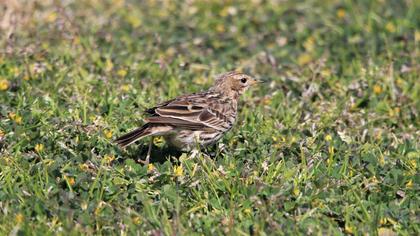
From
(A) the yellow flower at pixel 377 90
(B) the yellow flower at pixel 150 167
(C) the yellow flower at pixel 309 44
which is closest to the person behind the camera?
(B) the yellow flower at pixel 150 167

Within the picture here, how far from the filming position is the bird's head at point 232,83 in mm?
9758

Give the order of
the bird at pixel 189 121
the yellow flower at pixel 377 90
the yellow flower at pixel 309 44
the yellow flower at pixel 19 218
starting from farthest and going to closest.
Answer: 1. the yellow flower at pixel 309 44
2. the yellow flower at pixel 377 90
3. the bird at pixel 189 121
4. the yellow flower at pixel 19 218

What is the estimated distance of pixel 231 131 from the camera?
31.1 ft

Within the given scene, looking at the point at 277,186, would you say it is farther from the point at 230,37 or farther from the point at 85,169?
the point at 230,37

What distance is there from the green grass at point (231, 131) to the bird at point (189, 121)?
0.21 meters

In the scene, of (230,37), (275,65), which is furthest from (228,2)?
(275,65)

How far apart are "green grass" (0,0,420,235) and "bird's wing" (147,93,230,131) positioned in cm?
30

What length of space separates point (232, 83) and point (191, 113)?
41.3 inches

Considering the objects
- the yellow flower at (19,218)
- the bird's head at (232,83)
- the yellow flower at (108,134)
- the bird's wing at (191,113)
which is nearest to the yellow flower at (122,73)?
the bird's head at (232,83)

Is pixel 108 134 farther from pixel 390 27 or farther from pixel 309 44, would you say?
pixel 390 27

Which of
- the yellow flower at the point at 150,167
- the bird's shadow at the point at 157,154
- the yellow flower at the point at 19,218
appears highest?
the yellow flower at the point at 19,218

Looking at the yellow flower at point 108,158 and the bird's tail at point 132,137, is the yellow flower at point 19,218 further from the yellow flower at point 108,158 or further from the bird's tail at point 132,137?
the bird's tail at point 132,137

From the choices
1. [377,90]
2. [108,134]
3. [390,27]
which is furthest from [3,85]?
[390,27]

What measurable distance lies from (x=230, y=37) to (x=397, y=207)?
5.98 m
